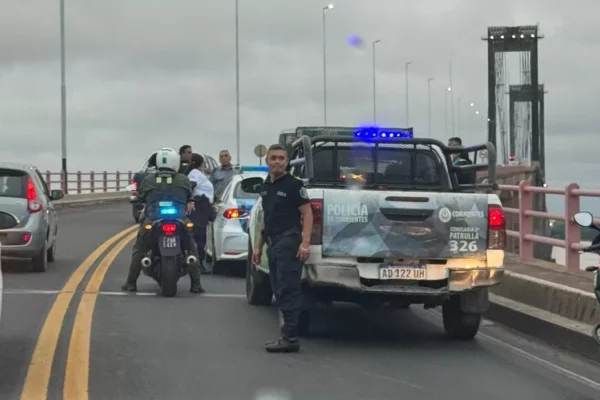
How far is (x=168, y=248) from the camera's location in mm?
A: 11969

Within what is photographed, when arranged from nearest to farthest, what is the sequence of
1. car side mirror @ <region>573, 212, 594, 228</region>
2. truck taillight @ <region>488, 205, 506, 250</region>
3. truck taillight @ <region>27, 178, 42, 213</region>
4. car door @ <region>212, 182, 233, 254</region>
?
1. car side mirror @ <region>573, 212, 594, 228</region>
2. truck taillight @ <region>488, 205, 506, 250</region>
3. car door @ <region>212, 182, 233, 254</region>
4. truck taillight @ <region>27, 178, 42, 213</region>

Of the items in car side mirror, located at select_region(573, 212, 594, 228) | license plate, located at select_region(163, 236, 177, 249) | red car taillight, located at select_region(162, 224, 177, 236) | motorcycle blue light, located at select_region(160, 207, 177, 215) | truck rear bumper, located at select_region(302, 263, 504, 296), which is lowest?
truck rear bumper, located at select_region(302, 263, 504, 296)

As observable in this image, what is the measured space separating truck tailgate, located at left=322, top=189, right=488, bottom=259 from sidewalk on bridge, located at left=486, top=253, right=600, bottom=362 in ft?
4.05

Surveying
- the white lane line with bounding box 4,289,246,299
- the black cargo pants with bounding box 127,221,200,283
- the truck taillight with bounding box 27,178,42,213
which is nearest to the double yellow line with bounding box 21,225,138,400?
the white lane line with bounding box 4,289,246,299

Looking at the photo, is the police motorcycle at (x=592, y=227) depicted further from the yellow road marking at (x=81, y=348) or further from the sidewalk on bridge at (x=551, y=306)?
the yellow road marking at (x=81, y=348)

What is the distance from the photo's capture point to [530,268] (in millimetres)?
12797

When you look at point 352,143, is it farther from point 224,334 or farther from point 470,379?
point 470,379

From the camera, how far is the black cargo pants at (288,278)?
28.8ft

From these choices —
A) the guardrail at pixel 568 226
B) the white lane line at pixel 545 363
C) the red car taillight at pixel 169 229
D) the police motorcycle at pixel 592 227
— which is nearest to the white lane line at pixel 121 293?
the red car taillight at pixel 169 229

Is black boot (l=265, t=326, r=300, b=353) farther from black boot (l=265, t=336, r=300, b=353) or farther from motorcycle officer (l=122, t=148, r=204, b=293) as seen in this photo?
motorcycle officer (l=122, t=148, r=204, b=293)

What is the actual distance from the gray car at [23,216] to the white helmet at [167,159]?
3121mm

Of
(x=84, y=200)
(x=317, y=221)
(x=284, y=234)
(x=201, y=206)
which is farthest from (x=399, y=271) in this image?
(x=84, y=200)

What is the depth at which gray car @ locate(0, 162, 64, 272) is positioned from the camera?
48.3ft

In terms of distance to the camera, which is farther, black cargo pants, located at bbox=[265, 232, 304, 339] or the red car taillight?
the red car taillight
